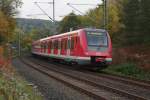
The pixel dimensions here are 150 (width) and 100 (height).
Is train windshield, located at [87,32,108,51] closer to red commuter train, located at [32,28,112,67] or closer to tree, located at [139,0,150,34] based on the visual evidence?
red commuter train, located at [32,28,112,67]

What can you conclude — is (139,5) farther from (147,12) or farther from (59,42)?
(59,42)

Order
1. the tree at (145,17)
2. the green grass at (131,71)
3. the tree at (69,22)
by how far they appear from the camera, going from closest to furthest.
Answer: the green grass at (131,71) → the tree at (145,17) → the tree at (69,22)

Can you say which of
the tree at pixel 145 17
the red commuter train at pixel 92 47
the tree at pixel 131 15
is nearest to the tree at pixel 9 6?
the tree at pixel 131 15

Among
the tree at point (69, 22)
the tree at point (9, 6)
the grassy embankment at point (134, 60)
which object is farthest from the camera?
the tree at point (69, 22)

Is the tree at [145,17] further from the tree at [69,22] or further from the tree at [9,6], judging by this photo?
the tree at [69,22]

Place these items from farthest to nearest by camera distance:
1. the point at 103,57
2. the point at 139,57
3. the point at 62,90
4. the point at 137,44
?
the point at 137,44, the point at 139,57, the point at 103,57, the point at 62,90

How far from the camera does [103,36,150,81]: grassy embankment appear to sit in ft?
95.9

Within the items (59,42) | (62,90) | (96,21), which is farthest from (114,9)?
(62,90)

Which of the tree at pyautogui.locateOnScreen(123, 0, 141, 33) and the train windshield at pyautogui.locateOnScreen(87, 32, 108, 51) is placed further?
the tree at pyautogui.locateOnScreen(123, 0, 141, 33)

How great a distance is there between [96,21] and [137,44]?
1781cm

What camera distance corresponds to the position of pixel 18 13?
77.1 meters

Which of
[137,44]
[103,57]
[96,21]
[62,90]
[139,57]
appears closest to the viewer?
[62,90]

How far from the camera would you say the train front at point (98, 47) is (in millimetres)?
30312

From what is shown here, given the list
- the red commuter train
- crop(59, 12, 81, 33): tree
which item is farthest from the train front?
crop(59, 12, 81, 33): tree
